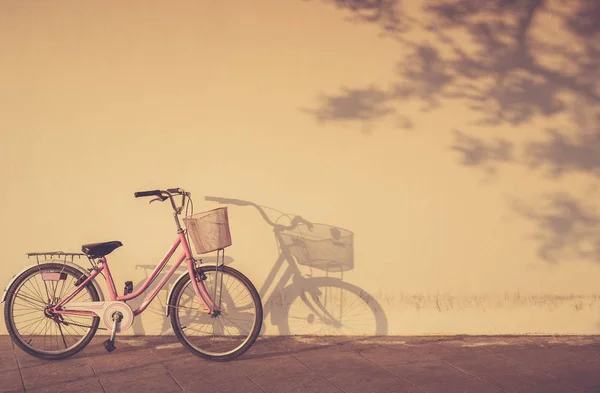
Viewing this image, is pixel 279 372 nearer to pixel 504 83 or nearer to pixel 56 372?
pixel 56 372

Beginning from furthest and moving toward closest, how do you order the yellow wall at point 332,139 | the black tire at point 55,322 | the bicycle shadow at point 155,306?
the bicycle shadow at point 155,306 < the yellow wall at point 332,139 < the black tire at point 55,322

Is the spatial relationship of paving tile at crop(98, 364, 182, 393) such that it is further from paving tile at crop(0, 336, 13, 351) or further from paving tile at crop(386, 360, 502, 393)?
paving tile at crop(386, 360, 502, 393)

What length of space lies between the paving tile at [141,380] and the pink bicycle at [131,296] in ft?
1.43

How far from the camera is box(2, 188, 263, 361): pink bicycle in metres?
6.80

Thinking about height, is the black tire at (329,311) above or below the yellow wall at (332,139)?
below

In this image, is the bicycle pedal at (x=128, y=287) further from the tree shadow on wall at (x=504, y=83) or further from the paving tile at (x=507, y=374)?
the paving tile at (x=507, y=374)

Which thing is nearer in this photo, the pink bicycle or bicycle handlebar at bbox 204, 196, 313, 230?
the pink bicycle

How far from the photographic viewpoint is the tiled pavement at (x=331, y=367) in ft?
20.6

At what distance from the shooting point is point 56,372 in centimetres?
663

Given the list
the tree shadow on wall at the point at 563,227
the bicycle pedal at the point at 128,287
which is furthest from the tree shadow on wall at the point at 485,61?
the bicycle pedal at the point at 128,287

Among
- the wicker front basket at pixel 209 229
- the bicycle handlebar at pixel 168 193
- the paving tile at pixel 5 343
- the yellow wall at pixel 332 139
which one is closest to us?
the wicker front basket at pixel 209 229

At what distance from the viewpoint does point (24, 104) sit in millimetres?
7512

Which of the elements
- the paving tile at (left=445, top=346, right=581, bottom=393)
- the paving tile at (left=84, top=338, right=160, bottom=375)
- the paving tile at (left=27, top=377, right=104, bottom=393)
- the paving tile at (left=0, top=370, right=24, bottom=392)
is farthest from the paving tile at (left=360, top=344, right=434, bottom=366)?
the paving tile at (left=0, top=370, right=24, bottom=392)

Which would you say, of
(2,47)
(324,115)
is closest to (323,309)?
(324,115)
